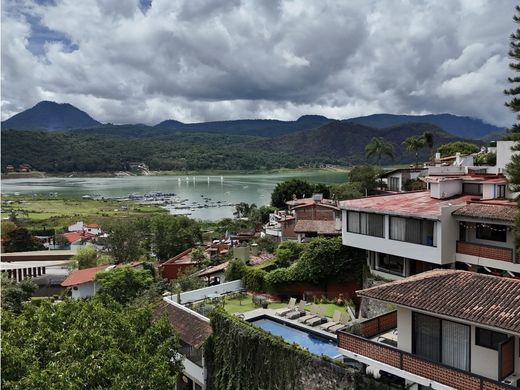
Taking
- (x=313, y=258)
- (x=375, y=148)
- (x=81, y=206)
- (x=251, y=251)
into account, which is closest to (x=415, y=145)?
(x=375, y=148)

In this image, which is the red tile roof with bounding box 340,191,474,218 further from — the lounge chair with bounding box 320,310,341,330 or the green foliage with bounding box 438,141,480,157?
the green foliage with bounding box 438,141,480,157

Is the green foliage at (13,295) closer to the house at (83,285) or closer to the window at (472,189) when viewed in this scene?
the house at (83,285)

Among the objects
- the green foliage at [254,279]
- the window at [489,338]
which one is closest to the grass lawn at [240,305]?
the green foliage at [254,279]

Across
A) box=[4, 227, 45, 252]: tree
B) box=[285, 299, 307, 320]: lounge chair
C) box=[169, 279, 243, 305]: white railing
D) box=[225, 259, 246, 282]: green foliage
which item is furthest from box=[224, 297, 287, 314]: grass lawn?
box=[4, 227, 45, 252]: tree

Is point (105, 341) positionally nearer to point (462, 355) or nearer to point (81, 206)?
point (462, 355)

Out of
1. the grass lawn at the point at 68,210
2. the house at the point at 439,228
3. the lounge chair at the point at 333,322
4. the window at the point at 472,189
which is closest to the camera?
the lounge chair at the point at 333,322

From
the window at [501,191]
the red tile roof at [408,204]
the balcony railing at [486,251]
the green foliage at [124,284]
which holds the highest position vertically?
the window at [501,191]
